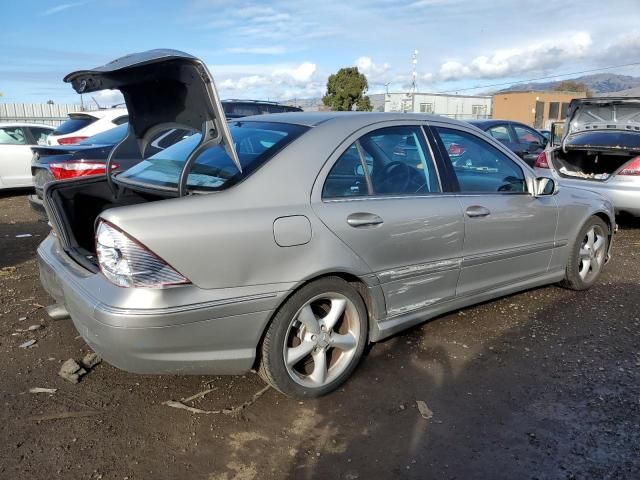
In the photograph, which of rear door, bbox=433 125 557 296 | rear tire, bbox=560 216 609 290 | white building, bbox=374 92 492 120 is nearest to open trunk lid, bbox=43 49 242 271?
rear door, bbox=433 125 557 296

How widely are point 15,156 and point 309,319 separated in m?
9.19

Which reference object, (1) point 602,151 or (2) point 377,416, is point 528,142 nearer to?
(1) point 602,151

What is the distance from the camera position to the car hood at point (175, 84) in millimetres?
2619

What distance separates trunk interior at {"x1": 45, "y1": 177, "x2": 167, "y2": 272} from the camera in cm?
329

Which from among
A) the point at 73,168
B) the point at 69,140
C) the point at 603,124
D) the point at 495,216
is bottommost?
the point at 495,216

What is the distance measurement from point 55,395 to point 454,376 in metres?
2.37

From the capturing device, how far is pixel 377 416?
286 centimetres

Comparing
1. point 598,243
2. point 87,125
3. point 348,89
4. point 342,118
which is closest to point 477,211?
point 342,118

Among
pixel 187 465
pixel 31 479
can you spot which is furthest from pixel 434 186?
pixel 31 479

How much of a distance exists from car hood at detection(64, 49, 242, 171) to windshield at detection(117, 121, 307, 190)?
0.17 m

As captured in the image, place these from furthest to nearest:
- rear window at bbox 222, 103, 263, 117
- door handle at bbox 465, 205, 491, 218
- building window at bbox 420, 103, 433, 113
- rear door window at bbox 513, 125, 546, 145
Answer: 1. building window at bbox 420, 103, 433, 113
2. rear window at bbox 222, 103, 263, 117
3. rear door window at bbox 513, 125, 546, 145
4. door handle at bbox 465, 205, 491, 218

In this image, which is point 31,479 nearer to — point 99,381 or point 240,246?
point 99,381

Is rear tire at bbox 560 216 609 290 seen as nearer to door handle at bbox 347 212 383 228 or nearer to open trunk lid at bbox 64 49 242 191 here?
door handle at bbox 347 212 383 228

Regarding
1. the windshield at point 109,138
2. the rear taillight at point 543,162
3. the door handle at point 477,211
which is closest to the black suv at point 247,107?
the windshield at point 109,138
